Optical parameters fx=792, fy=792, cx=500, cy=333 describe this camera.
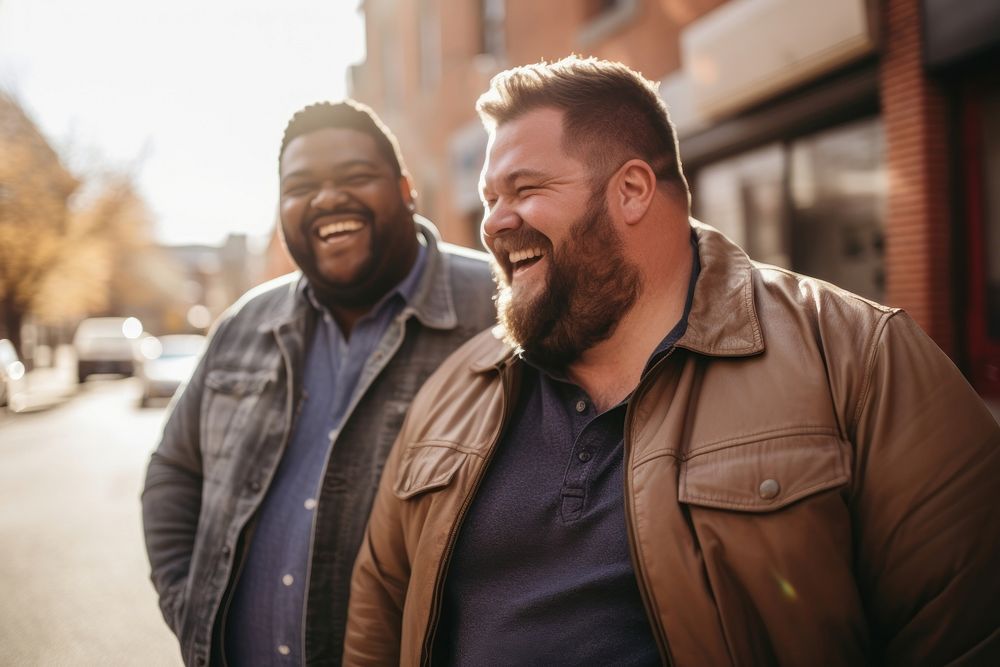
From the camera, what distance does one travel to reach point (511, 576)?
1.77 m

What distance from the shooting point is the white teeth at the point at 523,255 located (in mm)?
1958

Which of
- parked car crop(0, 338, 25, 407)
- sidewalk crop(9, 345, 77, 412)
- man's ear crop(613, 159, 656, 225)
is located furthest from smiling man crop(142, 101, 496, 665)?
sidewalk crop(9, 345, 77, 412)

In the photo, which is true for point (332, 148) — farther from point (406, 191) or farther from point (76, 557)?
point (76, 557)

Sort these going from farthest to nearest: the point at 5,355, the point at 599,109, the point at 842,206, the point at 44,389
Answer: the point at 44,389, the point at 5,355, the point at 842,206, the point at 599,109

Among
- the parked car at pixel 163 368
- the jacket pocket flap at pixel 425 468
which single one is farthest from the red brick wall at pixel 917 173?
the parked car at pixel 163 368

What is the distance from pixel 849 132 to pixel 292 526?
5.81 m

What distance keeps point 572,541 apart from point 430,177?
1369cm

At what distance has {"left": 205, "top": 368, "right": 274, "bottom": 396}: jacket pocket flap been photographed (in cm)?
265

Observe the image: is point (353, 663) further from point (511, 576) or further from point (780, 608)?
point (780, 608)

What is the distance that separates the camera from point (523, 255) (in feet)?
6.51

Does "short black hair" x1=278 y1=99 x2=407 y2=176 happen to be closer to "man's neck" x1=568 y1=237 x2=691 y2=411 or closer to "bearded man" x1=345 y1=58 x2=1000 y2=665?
"bearded man" x1=345 y1=58 x2=1000 y2=665

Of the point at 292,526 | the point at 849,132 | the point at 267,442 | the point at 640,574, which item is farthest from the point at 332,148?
the point at 849,132

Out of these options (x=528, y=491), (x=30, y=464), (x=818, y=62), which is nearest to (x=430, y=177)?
(x=30, y=464)

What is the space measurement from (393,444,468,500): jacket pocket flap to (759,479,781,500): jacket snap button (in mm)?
722
